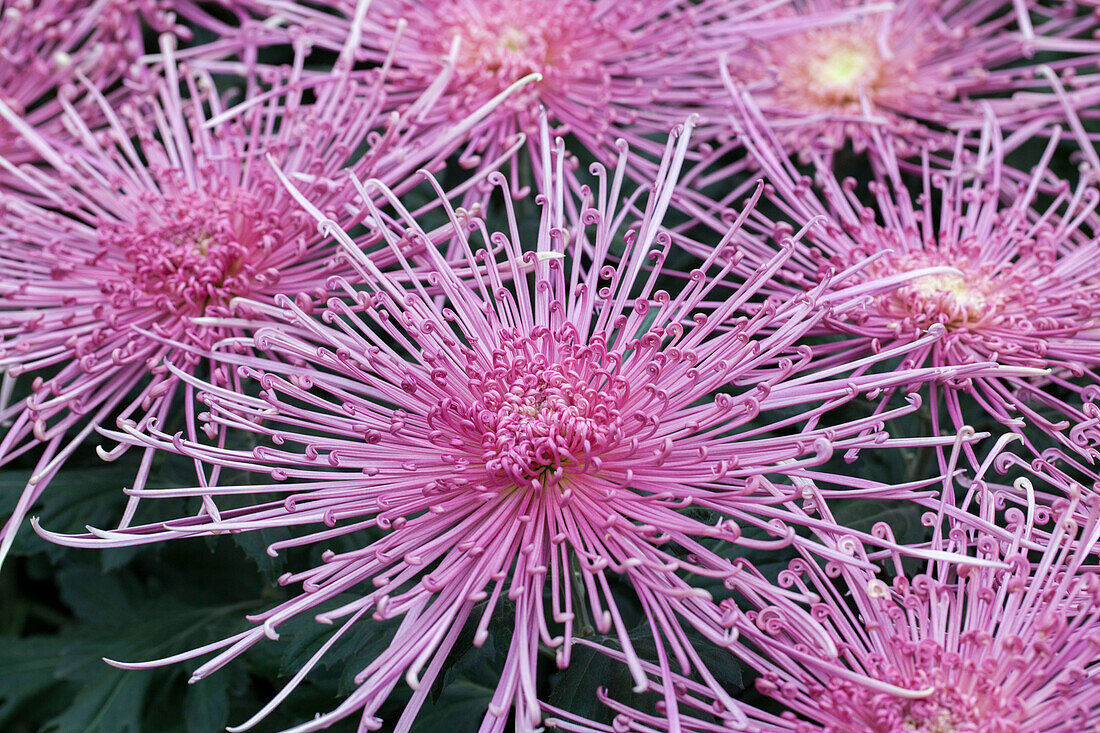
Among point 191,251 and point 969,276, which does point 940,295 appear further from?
point 191,251

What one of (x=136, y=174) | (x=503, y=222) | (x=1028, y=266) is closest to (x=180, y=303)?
(x=136, y=174)

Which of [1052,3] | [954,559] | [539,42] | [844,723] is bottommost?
[844,723]

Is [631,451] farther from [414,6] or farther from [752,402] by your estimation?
[414,6]

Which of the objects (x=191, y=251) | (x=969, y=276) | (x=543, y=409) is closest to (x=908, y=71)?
(x=969, y=276)

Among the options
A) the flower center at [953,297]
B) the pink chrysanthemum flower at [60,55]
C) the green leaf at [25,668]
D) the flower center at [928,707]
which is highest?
the pink chrysanthemum flower at [60,55]

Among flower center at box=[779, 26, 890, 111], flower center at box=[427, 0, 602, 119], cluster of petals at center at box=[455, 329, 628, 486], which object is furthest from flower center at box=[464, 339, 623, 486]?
flower center at box=[779, 26, 890, 111]

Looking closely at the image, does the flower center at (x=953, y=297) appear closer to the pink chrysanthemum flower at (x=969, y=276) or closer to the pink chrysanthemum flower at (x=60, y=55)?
the pink chrysanthemum flower at (x=969, y=276)

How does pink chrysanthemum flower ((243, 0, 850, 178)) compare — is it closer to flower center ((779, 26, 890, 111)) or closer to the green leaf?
flower center ((779, 26, 890, 111))

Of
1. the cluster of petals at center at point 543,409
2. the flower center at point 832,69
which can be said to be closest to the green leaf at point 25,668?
the cluster of petals at center at point 543,409
